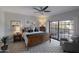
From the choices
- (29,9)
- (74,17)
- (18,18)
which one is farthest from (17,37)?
(74,17)

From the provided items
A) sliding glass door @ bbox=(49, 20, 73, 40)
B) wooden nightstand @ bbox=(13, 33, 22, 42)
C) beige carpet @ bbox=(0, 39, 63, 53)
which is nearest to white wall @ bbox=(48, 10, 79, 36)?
sliding glass door @ bbox=(49, 20, 73, 40)

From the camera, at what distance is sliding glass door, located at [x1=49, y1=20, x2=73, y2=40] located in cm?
222

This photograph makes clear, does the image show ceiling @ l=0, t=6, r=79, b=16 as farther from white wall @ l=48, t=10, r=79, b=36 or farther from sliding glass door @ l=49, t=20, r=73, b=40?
sliding glass door @ l=49, t=20, r=73, b=40

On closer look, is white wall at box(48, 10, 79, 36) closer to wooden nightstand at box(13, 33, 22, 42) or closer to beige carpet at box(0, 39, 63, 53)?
beige carpet at box(0, 39, 63, 53)

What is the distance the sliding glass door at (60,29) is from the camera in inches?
87.3

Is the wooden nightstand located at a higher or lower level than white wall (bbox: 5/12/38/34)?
lower

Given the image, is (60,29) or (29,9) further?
(60,29)

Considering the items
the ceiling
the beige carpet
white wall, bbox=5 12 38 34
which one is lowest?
the beige carpet

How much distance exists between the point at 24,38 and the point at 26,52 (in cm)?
31

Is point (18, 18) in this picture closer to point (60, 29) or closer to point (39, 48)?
point (39, 48)

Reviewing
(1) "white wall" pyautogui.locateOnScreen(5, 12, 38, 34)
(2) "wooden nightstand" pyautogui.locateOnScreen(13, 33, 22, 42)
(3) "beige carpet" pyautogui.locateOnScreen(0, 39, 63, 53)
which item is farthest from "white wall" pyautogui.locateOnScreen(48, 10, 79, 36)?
(2) "wooden nightstand" pyautogui.locateOnScreen(13, 33, 22, 42)

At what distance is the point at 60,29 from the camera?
2.31 meters

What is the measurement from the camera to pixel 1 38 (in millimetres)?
2186
